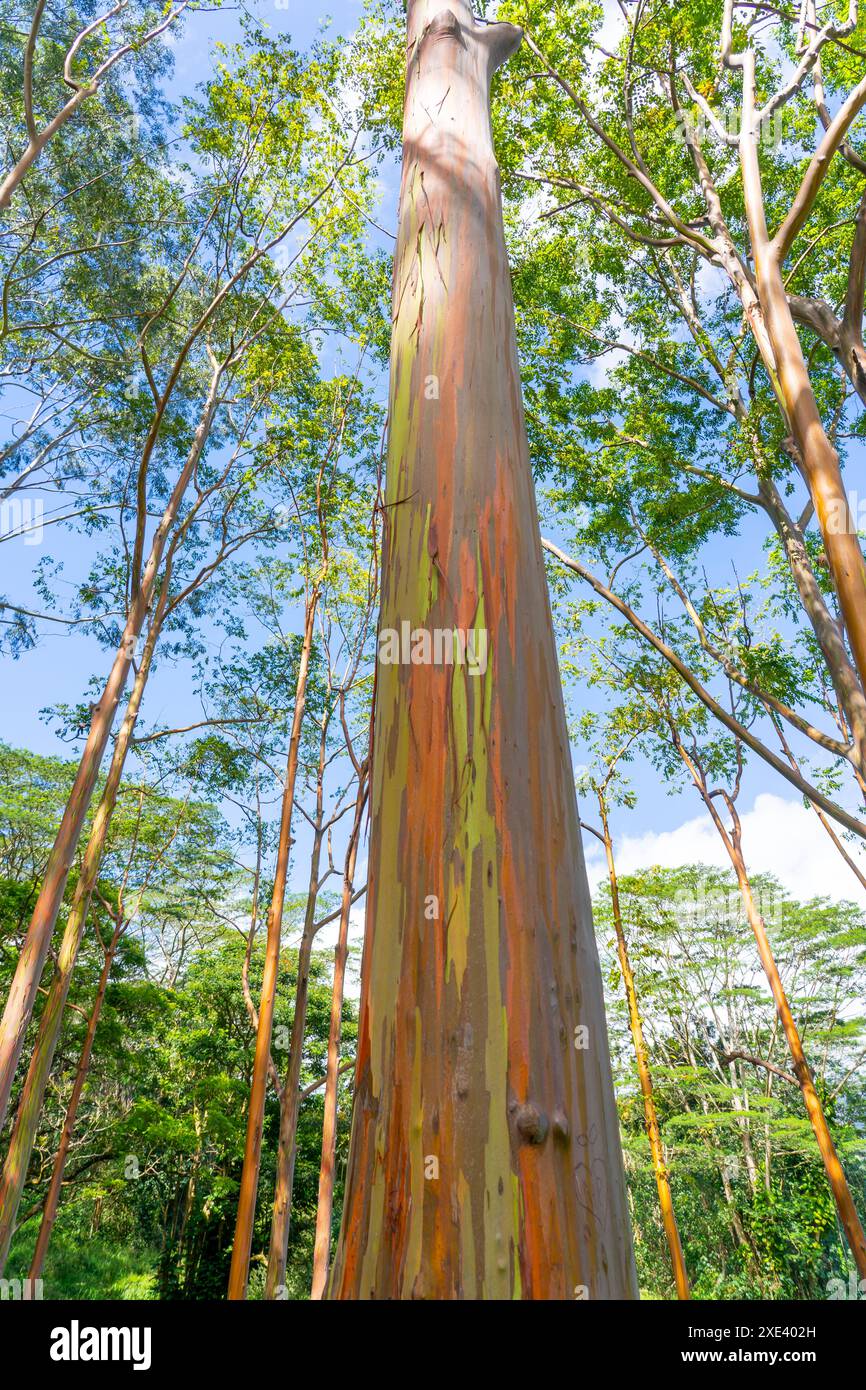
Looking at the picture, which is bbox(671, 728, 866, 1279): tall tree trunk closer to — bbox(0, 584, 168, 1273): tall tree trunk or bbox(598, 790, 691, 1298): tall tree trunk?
bbox(598, 790, 691, 1298): tall tree trunk

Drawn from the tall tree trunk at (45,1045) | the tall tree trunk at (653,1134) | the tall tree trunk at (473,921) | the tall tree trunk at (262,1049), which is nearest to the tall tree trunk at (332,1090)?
the tall tree trunk at (262,1049)

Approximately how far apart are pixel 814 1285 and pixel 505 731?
14860 millimetres

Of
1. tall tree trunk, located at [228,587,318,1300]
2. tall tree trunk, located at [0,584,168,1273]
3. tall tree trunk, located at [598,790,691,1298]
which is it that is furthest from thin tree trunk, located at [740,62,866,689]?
tall tree trunk, located at [598,790,691,1298]

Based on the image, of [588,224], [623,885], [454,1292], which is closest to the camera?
[454,1292]

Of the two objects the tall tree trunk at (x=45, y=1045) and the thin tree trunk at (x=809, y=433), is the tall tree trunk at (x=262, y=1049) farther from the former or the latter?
the thin tree trunk at (x=809, y=433)

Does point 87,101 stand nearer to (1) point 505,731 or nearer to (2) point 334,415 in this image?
(2) point 334,415

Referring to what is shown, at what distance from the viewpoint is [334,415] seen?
24.2 feet

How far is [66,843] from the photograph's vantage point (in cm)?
486

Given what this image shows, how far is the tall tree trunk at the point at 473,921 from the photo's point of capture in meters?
0.62

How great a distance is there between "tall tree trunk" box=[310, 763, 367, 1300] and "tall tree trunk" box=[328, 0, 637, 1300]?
5.11 meters

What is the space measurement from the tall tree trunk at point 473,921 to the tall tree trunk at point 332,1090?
201 inches

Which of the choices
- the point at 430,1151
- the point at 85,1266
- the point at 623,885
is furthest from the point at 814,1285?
the point at 430,1151

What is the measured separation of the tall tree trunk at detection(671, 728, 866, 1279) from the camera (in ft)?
20.9

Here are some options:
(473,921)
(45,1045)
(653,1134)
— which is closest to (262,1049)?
(45,1045)
